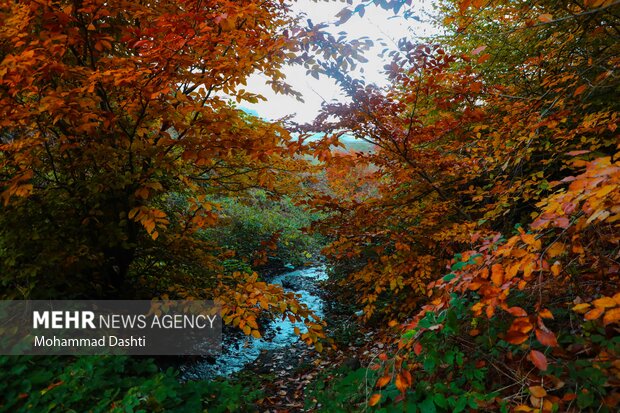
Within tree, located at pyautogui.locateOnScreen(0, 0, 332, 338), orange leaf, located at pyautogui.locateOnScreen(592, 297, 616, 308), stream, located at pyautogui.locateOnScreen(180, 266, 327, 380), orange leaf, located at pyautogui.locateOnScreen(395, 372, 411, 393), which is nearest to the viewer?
orange leaf, located at pyautogui.locateOnScreen(592, 297, 616, 308)

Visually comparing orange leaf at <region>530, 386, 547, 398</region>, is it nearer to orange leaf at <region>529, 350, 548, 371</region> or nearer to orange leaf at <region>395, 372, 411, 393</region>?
orange leaf at <region>529, 350, 548, 371</region>

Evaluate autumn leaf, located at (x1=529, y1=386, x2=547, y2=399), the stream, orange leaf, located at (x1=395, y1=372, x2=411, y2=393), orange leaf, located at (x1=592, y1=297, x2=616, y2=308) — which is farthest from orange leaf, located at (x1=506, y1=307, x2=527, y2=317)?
the stream

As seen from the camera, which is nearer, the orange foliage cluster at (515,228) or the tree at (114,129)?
the orange foliage cluster at (515,228)

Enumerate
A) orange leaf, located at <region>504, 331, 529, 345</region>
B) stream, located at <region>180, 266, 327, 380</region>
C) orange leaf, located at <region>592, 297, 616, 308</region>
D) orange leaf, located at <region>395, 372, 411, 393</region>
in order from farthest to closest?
stream, located at <region>180, 266, 327, 380</region> → orange leaf, located at <region>395, 372, 411, 393</region> → orange leaf, located at <region>504, 331, 529, 345</region> → orange leaf, located at <region>592, 297, 616, 308</region>

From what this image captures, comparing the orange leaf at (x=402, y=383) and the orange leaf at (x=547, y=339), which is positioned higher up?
the orange leaf at (x=547, y=339)

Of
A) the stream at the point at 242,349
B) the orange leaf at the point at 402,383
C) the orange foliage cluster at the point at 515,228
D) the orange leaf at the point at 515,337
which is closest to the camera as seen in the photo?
the orange leaf at the point at 515,337

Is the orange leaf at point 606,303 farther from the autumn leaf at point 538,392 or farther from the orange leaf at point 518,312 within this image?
the autumn leaf at point 538,392

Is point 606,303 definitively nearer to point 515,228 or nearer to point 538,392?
point 538,392

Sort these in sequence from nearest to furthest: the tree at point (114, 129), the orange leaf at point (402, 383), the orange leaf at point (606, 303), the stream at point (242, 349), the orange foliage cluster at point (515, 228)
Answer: the orange leaf at point (606, 303)
the orange foliage cluster at point (515, 228)
the orange leaf at point (402, 383)
the tree at point (114, 129)
the stream at point (242, 349)

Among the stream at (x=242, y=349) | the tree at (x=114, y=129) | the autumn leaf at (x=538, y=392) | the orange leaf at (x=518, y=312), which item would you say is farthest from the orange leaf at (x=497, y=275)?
the stream at (x=242, y=349)

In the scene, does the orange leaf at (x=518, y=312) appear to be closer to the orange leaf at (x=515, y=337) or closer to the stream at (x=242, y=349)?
Answer: the orange leaf at (x=515, y=337)

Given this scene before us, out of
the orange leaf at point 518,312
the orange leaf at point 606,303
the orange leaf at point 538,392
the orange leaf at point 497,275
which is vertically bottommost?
the orange leaf at point 538,392

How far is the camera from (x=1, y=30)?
253 centimetres

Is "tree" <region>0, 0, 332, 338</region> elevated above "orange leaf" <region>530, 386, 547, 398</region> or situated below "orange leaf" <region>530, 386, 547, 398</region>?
above
